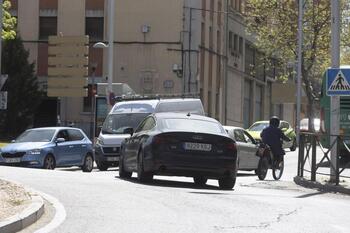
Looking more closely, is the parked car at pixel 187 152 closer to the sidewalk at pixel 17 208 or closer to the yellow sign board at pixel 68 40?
the sidewalk at pixel 17 208

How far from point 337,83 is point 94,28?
1138 inches

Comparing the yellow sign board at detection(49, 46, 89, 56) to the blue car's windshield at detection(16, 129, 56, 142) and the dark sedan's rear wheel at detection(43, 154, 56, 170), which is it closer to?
the blue car's windshield at detection(16, 129, 56, 142)

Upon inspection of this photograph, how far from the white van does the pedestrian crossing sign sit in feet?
26.2

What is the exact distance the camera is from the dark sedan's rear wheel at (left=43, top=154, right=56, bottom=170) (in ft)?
74.3

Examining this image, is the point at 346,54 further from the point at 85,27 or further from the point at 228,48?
the point at 85,27

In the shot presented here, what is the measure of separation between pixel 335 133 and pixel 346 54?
39713 mm

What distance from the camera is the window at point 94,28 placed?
44.8m

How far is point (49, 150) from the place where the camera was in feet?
74.8

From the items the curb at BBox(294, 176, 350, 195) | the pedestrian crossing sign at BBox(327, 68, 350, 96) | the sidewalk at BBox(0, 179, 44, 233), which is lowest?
the curb at BBox(294, 176, 350, 195)

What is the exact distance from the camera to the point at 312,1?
4644cm

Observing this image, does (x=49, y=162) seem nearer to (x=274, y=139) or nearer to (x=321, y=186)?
(x=274, y=139)

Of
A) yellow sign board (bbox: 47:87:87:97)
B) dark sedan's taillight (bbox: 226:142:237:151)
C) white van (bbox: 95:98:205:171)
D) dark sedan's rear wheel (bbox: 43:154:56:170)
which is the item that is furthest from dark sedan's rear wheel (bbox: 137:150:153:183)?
yellow sign board (bbox: 47:87:87:97)

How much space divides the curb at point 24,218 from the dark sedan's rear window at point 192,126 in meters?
5.00

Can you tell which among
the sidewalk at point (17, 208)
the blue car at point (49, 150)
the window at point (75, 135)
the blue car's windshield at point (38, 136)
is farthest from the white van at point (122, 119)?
the sidewalk at point (17, 208)
